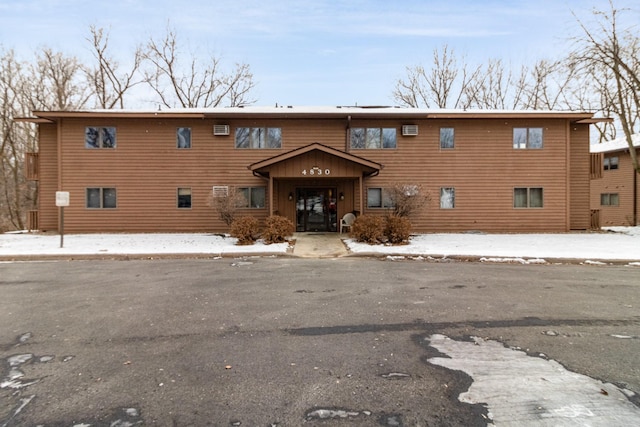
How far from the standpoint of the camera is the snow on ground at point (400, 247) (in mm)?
10094

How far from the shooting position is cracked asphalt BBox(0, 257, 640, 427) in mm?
2520

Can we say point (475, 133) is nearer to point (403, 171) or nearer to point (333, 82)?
point (403, 171)

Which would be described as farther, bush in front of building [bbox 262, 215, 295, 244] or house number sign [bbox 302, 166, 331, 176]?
Result: house number sign [bbox 302, 166, 331, 176]

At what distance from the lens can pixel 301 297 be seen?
5.64 meters

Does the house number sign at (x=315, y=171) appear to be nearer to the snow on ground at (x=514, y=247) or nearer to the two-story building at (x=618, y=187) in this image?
the snow on ground at (x=514, y=247)

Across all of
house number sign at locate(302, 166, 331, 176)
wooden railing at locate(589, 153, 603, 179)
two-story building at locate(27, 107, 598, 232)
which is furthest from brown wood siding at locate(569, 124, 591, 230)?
house number sign at locate(302, 166, 331, 176)

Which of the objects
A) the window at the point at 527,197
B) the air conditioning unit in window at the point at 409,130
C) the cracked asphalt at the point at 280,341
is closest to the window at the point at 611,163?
the window at the point at 527,197

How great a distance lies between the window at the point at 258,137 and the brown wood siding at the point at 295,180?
0.84ft

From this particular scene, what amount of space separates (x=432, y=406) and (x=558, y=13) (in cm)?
2188

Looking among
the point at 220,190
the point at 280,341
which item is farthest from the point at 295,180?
the point at 280,341

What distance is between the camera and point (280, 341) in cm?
379

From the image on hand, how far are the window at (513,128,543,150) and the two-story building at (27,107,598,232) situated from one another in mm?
46

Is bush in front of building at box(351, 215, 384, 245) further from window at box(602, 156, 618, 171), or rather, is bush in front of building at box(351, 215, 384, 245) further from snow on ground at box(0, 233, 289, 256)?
window at box(602, 156, 618, 171)

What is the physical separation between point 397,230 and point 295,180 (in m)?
5.65
